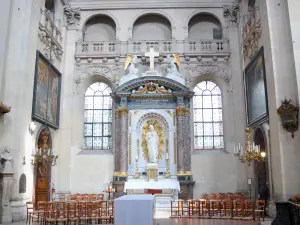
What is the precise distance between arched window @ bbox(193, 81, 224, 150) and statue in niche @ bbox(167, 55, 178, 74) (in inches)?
66.6

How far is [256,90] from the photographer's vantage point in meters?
14.6

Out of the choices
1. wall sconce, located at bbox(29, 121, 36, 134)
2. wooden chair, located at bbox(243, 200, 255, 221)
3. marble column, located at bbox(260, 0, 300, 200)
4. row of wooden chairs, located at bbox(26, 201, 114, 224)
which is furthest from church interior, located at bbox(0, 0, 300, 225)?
row of wooden chairs, located at bbox(26, 201, 114, 224)

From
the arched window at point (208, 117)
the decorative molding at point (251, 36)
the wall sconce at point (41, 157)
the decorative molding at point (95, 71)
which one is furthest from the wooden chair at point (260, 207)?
the decorative molding at point (95, 71)

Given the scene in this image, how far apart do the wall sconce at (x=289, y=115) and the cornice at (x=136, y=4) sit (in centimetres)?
908

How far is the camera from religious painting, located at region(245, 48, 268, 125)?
44.1 feet

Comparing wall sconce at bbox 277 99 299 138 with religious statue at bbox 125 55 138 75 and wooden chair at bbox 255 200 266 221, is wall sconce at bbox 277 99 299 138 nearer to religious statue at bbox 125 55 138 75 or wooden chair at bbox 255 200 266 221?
wooden chair at bbox 255 200 266 221

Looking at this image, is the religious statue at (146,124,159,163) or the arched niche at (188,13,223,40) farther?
the arched niche at (188,13,223,40)

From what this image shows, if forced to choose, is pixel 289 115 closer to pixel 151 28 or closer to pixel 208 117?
pixel 208 117

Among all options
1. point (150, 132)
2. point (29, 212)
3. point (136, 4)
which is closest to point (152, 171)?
point (150, 132)

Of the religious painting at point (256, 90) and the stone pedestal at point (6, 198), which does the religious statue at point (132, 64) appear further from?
the stone pedestal at point (6, 198)

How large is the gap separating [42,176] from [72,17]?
28.6ft

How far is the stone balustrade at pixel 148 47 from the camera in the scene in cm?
1822

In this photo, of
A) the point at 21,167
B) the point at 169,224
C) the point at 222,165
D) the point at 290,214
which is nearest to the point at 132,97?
the point at 222,165

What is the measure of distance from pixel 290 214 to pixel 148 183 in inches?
316
